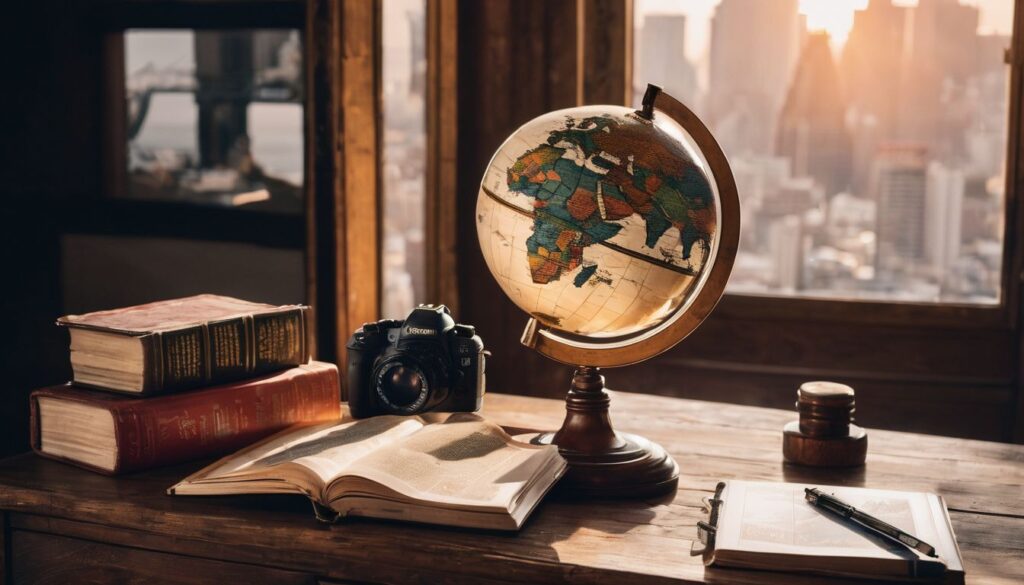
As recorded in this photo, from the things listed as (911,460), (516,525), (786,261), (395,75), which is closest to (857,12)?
(786,261)

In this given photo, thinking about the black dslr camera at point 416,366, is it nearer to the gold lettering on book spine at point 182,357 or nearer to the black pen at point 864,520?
the gold lettering on book spine at point 182,357

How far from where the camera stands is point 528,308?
1.46 meters

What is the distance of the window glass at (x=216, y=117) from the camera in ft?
10.4

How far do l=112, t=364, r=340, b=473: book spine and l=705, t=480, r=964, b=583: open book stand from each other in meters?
0.65

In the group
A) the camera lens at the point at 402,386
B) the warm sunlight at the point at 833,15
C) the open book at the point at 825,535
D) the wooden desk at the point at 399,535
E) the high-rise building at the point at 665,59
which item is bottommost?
the wooden desk at the point at 399,535

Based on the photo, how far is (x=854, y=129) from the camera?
2.91 meters

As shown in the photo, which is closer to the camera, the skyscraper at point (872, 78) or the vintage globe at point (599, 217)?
the vintage globe at point (599, 217)

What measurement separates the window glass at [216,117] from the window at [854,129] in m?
1.04

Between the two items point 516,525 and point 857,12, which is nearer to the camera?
point 516,525

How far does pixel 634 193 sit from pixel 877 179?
1772mm

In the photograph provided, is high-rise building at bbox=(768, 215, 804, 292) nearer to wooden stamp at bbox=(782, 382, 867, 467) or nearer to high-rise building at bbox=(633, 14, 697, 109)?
high-rise building at bbox=(633, 14, 697, 109)

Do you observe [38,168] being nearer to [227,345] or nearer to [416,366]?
[227,345]

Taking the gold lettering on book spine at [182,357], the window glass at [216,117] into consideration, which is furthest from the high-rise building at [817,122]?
the gold lettering on book spine at [182,357]

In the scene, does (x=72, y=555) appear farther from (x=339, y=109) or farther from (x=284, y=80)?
(x=284, y=80)
